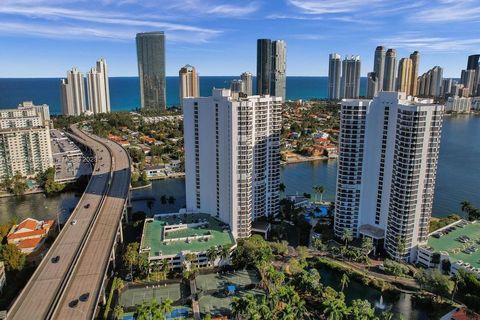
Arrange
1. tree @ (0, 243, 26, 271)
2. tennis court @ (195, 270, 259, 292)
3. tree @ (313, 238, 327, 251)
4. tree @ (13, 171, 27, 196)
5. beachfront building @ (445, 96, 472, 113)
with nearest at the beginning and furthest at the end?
tennis court @ (195, 270, 259, 292) → tree @ (0, 243, 26, 271) → tree @ (313, 238, 327, 251) → tree @ (13, 171, 27, 196) → beachfront building @ (445, 96, 472, 113)

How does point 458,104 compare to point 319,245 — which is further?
point 458,104

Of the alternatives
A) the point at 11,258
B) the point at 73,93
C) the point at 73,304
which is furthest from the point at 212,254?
the point at 73,93

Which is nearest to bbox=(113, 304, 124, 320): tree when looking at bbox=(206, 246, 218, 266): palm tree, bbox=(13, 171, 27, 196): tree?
bbox=(206, 246, 218, 266): palm tree

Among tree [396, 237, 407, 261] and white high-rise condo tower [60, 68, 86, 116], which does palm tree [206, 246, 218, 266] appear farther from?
white high-rise condo tower [60, 68, 86, 116]

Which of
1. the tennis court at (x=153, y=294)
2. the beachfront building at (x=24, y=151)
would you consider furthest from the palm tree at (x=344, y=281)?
the beachfront building at (x=24, y=151)

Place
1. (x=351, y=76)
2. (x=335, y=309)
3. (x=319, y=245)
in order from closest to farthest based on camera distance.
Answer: (x=335, y=309) → (x=319, y=245) → (x=351, y=76)

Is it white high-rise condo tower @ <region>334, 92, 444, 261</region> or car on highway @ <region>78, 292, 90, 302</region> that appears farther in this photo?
white high-rise condo tower @ <region>334, 92, 444, 261</region>

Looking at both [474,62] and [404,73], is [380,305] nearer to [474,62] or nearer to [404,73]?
[404,73]
